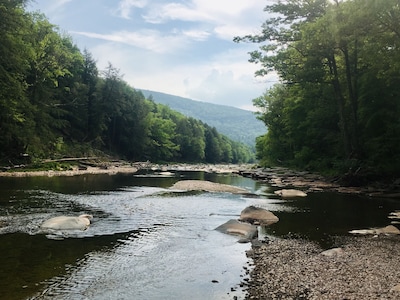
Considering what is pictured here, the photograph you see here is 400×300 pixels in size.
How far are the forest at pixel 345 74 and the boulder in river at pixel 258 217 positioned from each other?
12.3 meters

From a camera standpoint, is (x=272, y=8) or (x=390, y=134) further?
(x=272, y=8)

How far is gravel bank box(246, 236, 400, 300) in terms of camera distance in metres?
7.40

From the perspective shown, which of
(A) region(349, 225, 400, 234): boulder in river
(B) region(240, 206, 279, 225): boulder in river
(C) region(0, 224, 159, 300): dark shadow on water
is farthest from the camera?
(B) region(240, 206, 279, 225): boulder in river

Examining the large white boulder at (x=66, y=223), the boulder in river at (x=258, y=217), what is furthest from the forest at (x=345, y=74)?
the large white boulder at (x=66, y=223)

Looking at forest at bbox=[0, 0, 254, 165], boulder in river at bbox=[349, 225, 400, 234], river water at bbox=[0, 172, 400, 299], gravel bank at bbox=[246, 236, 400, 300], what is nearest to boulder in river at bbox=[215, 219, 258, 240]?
river water at bbox=[0, 172, 400, 299]

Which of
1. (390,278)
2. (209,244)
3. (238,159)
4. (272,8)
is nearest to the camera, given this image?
(390,278)

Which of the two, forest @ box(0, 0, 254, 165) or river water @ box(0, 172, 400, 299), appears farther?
forest @ box(0, 0, 254, 165)

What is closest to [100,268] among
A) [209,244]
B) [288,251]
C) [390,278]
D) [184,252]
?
[184,252]

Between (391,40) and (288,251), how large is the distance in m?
17.1

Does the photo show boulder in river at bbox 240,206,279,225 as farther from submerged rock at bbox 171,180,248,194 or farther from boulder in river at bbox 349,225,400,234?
submerged rock at bbox 171,180,248,194

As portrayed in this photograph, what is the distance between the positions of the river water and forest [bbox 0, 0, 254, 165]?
1793 centimetres

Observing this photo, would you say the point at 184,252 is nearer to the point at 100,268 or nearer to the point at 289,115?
the point at 100,268

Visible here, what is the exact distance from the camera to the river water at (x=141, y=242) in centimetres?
791

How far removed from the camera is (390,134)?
27.7m
